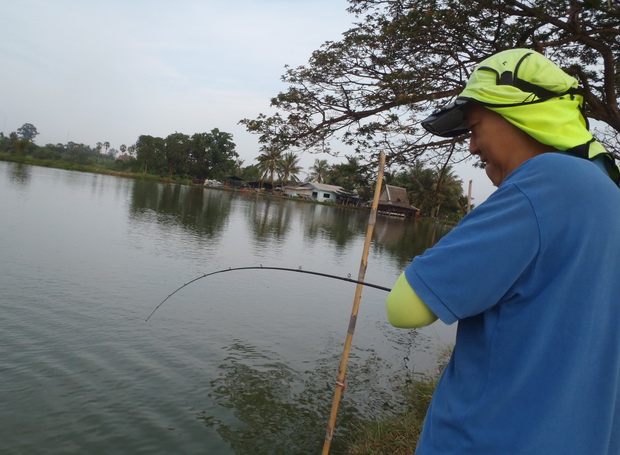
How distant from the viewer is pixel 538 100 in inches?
44.0

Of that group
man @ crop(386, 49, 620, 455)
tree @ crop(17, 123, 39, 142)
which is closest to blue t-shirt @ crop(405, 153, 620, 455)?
man @ crop(386, 49, 620, 455)

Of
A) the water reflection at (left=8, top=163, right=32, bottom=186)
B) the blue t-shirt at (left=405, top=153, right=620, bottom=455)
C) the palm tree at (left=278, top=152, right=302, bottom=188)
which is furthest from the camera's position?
the palm tree at (left=278, top=152, right=302, bottom=188)

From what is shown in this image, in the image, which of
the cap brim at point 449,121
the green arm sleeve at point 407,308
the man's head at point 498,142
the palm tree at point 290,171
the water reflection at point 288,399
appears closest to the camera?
the green arm sleeve at point 407,308

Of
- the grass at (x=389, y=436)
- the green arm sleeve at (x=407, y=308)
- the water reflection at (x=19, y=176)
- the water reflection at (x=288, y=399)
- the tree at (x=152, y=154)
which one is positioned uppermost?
the tree at (x=152, y=154)

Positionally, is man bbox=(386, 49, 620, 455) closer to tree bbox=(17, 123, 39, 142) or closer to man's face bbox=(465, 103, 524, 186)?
man's face bbox=(465, 103, 524, 186)

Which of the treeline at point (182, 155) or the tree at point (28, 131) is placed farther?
the tree at point (28, 131)

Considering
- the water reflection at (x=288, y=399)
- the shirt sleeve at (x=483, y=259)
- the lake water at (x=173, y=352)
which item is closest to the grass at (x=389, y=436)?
the water reflection at (x=288, y=399)

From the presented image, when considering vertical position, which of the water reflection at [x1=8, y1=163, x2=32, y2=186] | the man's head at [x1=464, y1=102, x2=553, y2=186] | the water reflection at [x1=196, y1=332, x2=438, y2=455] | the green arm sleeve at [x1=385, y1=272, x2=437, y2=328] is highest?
the man's head at [x1=464, y1=102, x2=553, y2=186]

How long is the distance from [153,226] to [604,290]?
66.1 feet

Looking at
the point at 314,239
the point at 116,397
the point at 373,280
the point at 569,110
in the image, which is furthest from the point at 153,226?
the point at 569,110

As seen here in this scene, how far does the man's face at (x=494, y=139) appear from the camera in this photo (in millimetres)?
1177

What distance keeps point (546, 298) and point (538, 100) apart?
529mm

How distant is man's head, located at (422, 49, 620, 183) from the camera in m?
1.10

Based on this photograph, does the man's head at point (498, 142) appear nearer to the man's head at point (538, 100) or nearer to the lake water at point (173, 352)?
the man's head at point (538, 100)
